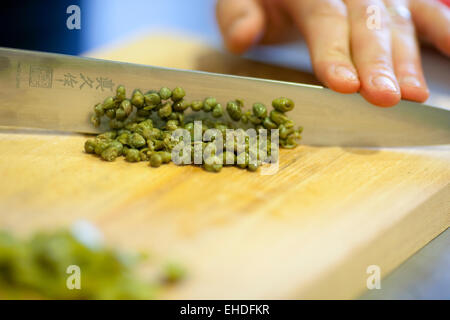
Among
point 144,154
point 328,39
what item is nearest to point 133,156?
point 144,154

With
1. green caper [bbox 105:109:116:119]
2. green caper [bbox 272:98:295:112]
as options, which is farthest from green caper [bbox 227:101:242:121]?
green caper [bbox 105:109:116:119]

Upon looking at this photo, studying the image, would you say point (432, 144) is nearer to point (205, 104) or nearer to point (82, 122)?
point (205, 104)

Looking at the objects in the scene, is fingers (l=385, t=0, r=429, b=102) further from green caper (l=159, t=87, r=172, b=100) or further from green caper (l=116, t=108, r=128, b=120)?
green caper (l=116, t=108, r=128, b=120)

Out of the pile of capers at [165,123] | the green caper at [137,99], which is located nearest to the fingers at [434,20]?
the pile of capers at [165,123]

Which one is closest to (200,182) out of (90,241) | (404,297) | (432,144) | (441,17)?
(90,241)

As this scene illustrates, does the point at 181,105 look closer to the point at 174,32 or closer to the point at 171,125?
the point at 171,125

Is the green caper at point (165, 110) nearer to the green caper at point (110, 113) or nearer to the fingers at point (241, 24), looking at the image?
the green caper at point (110, 113)
